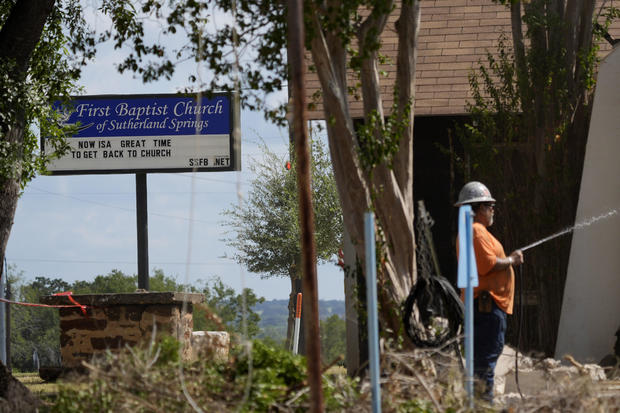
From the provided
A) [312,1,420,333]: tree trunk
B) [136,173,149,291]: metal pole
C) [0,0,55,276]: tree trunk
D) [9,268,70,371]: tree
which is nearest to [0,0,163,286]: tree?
[0,0,55,276]: tree trunk

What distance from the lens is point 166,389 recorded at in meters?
6.25

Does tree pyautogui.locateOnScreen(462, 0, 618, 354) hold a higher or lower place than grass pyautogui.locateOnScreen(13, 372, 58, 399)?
higher

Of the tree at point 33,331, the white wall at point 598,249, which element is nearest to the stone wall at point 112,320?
the white wall at point 598,249

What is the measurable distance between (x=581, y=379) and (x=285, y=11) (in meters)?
4.11

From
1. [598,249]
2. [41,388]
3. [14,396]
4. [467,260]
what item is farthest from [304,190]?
[41,388]

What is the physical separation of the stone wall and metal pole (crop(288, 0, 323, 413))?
7334mm

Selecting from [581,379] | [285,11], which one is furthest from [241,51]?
[581,379]

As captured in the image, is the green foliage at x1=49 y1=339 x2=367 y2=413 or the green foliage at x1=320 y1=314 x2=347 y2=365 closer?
the green foliage at x1=49 y1=339 x2=367 y2=413

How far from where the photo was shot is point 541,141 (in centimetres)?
1302

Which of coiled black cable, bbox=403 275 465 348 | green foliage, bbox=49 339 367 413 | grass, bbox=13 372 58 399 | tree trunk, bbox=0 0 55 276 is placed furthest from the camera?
grass, bbox=13 372 58 399

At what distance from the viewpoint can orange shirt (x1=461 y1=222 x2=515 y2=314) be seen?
292 inches

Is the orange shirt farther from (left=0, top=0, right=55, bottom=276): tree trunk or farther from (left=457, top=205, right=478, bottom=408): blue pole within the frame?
(left=0, top=0, right=55, bottom=276): tree trunk

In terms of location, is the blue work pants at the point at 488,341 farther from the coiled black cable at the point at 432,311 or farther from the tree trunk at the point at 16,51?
the tree trunk at the point at 16,51

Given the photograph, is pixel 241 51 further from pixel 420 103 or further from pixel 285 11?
pixel 420 103
